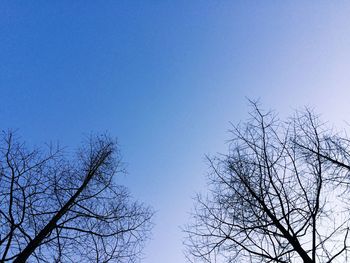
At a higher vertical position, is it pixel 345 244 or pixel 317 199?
pixel 317 199

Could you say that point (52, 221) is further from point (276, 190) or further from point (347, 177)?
point (347, 177)

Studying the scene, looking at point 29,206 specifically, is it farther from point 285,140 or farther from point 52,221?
point 285,140

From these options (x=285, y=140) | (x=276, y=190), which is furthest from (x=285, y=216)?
(x=285, y=140)

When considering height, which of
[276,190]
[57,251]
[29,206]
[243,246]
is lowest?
[243,246]

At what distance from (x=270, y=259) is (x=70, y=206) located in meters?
4.45

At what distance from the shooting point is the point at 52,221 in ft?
20.8

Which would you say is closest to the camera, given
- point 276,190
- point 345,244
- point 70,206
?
point 345,244

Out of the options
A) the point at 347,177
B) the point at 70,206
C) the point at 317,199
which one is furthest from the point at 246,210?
the point at 70,206

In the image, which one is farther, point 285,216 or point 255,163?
point 255,163

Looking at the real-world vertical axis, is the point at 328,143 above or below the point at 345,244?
above

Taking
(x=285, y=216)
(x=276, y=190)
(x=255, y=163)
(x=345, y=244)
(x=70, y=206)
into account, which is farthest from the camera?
(x=70, y=206)

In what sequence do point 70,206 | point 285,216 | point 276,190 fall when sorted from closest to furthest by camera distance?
point 285,216
point 276,190
point 70,206

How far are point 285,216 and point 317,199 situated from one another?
2.20 ft

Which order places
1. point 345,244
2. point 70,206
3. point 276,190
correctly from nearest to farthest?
point 345,244 → point 276,190 → point 70,206
